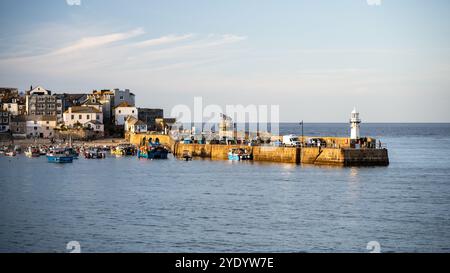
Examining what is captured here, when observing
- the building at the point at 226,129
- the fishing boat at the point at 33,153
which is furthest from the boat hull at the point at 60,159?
the building at the point at 226,129

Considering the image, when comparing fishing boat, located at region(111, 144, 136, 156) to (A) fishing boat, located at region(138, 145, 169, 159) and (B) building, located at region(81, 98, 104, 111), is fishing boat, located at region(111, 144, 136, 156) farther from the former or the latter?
(B) building, located at region(81, 98, 104, 111)

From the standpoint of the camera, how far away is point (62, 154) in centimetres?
8688

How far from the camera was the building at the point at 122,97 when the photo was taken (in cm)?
13688

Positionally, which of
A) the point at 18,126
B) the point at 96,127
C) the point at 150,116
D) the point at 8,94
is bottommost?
the point at 96,127

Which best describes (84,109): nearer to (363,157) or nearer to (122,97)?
(122,97)

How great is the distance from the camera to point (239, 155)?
282 feet

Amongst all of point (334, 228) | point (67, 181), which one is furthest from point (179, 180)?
point (334, 228)

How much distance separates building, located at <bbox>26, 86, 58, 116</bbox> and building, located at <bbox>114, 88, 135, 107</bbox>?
421 inches

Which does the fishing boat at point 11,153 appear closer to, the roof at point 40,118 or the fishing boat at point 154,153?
the fishing boat at point 154,153

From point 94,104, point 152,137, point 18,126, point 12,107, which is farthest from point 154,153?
point 12,107

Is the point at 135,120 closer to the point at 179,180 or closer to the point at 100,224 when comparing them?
the point at 179,180

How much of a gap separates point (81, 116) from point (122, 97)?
14462 millimetres

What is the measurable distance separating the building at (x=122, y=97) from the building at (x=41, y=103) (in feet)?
35.1
